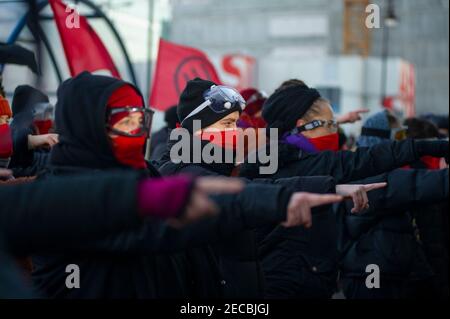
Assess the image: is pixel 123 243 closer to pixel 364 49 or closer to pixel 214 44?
pixel 364 49

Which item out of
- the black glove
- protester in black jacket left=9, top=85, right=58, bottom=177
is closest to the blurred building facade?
protester in black jacket left=9, top=85, right=58, bottom=177

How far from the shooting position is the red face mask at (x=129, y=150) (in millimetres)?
3133

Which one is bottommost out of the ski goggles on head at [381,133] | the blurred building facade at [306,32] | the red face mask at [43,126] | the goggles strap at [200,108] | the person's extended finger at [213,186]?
the ski goggles on head at [381,133]

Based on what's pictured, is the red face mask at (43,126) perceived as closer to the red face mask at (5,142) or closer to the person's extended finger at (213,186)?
the red face mask at (5,142)

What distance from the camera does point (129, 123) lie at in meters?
3.20

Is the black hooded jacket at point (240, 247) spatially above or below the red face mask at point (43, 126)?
below

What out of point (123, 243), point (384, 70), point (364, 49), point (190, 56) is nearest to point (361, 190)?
point (123, 243)

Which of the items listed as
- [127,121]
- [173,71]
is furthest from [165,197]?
[173,71]

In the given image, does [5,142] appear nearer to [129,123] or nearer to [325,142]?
[129,123]

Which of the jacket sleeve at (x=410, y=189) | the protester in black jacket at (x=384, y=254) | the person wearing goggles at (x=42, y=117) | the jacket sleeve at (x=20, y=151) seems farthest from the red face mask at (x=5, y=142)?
the protester in black jacket at (x=384, y=254)

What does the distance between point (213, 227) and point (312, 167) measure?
1963mm

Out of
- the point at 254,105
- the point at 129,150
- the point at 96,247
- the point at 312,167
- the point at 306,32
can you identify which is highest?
the point at 306,32

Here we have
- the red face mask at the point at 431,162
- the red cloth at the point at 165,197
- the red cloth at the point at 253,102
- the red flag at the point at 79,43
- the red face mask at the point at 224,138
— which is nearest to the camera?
the red cloth at the point at 165,197

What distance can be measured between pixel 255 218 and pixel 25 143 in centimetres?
313
